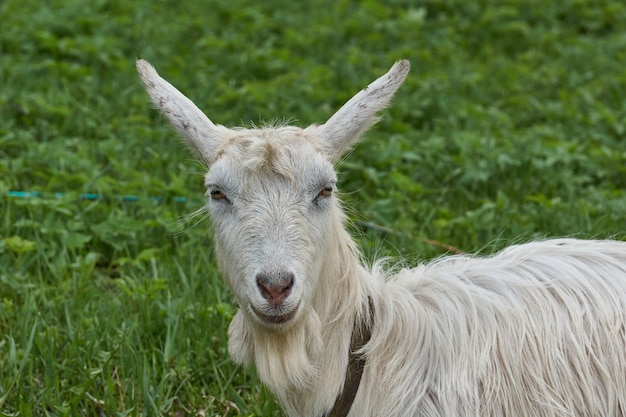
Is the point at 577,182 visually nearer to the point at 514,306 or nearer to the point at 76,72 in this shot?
the point at 514,306

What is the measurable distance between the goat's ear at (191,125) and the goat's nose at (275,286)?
688mm

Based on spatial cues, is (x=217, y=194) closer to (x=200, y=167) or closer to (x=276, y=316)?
(x=276, y=316)

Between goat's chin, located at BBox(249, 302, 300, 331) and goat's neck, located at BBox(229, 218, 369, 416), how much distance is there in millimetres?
141

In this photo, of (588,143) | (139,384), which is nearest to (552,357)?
(139,384)

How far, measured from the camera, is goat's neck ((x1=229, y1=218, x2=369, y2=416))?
4141 millimetres

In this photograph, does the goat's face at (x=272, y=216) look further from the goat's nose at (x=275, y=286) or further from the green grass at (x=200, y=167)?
the green grass at (x=200, y=167)

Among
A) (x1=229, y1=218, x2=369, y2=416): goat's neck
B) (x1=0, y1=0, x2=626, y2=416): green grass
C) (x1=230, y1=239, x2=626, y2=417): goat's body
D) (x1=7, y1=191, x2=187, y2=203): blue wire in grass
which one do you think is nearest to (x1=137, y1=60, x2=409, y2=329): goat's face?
Result: (x1=229, y1=218, x2=369, y2=416): goat's neck

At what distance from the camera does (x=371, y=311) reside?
4.40 m

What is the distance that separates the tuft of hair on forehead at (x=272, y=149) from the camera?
13.3ft

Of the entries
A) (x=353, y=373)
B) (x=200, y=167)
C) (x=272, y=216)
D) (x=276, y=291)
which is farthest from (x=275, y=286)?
(x=200, y=167)

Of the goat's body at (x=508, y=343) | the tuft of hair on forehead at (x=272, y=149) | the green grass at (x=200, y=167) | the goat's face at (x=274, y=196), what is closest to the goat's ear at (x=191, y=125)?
the goat's face at (x=274, y=196)

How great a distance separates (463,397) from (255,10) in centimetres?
736

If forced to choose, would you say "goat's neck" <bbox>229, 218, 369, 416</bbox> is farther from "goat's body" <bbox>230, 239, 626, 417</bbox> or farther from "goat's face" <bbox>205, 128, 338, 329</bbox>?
"goat's face" <bbox>205, 128, 338, 329</bbox>

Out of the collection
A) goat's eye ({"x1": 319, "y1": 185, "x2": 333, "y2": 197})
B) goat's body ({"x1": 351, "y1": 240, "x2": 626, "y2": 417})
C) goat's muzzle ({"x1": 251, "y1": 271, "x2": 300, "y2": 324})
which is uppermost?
goat's eye ({"x1": 319, "y1": 185, "x2": 333, "y2": 197})
